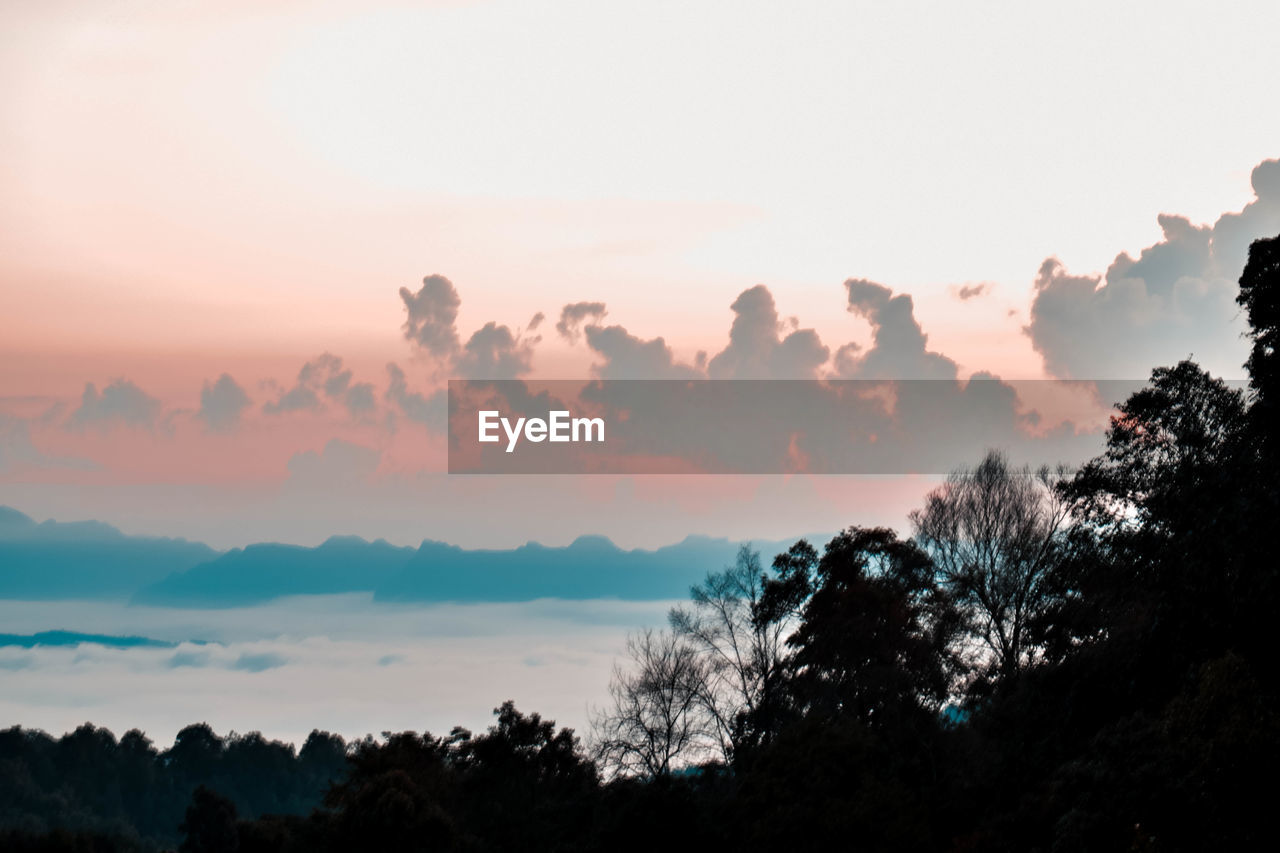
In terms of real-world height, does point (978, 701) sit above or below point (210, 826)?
above

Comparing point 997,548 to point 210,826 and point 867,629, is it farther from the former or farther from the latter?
point 210,826

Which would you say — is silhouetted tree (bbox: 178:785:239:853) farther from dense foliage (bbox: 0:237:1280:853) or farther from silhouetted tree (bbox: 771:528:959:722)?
silhouetted tree (bbox: 771:528:959:722)

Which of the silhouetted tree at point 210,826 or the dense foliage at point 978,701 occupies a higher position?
the dense foliage at point 978,701

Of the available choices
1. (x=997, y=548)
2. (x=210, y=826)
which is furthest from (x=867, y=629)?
(x=210, y=826)

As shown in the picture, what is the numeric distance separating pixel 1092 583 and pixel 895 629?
579 inches

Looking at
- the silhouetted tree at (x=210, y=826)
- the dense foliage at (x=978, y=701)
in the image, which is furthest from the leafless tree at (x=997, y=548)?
the silhouetted tree at (x=210, y=826)

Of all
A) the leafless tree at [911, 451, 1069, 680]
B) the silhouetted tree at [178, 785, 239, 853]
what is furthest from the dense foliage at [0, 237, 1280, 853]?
the silhouetted tree at [178, 785, 239, 853]

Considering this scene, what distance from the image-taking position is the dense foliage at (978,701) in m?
20.7

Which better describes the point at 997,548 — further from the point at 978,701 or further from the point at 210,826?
the point at 210,826

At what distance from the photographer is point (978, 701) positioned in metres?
48.9

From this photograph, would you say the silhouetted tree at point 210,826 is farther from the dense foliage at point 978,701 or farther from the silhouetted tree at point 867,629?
the silhouetted tree at point 867,629

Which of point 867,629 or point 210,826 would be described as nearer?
point 867,629

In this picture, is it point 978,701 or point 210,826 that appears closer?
point 978,701

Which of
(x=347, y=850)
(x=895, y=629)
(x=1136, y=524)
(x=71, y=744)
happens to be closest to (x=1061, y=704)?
(x=1136, y=524)
